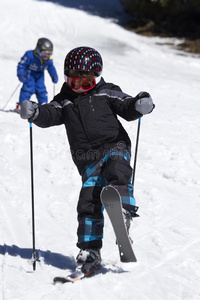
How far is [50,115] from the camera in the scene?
3553 millimetres

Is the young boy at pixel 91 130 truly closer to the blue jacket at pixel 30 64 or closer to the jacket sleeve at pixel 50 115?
the jacket sleeve at pixel 50 115

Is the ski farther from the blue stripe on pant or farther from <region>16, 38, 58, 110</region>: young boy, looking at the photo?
<region>16, 38, 58, 110</region>: young boy

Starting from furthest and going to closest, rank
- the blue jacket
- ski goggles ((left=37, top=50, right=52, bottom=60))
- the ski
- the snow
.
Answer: the blue jacket
ski goggles ((left=37, top=50, right=52, bottom=60))
the snow
the ski

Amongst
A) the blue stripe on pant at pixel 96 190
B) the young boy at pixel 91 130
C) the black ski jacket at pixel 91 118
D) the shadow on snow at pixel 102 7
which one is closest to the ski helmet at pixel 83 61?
the young boy at pixel 91 130

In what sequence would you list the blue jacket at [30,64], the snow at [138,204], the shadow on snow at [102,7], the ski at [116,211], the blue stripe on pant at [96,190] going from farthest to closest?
the shadow on snow at [102,7] < the blue jacket at [30,64] < the blue stripe on pant at [96,190] < the snow at [138,204] < the ski at [116,211]

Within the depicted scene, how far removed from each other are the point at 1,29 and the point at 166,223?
12.7m

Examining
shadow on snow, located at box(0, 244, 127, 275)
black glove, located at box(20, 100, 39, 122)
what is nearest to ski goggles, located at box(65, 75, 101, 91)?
black glove, located at box(20, 100, 39, 122)

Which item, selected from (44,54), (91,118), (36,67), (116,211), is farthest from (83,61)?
(36,67)

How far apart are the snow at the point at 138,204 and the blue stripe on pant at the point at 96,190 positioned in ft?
1.01

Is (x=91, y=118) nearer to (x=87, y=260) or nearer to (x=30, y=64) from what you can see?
(x=87, y=260)

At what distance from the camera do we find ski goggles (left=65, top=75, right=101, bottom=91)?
3531 millimetres

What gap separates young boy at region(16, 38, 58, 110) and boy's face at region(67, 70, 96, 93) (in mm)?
4555

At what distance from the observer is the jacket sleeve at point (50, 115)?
3.51 metres

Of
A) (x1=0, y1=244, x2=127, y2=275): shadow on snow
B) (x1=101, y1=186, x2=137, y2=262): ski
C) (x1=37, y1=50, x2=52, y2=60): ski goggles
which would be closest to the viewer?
(x1=101, y1=186, x2=137, y2=262): ski
